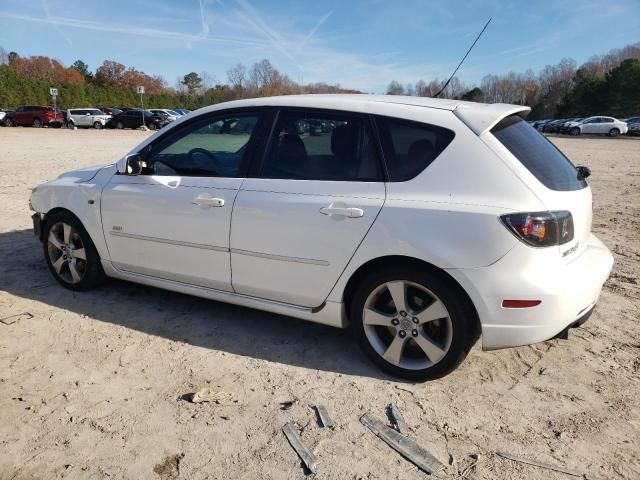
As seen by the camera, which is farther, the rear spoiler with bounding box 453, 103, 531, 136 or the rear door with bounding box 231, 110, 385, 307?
the rear door with bounding box 231, 110, 385, 307

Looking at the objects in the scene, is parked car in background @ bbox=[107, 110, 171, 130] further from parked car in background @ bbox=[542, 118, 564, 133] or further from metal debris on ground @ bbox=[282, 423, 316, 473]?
metal debris on ground @ bbox=[282, 423, 316, 473]

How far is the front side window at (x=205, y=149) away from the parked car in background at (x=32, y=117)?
42.7 meters

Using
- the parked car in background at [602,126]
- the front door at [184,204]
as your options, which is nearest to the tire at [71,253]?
the front door at [184,204]

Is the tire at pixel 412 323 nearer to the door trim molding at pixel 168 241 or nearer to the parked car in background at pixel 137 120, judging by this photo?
the door trim molding at pixel 168 241

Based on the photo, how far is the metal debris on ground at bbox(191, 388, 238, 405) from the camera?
2.94 meters

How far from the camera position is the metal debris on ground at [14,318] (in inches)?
155

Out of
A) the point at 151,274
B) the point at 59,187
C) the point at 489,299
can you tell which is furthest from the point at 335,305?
the point at 59,187

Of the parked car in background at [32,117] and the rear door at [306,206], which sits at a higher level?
the rear door at [306,206]

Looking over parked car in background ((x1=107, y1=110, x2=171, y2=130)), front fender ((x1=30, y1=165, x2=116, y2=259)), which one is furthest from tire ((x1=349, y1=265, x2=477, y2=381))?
parked car in background ((x1=107, y1=110, x2=171, y2=130))

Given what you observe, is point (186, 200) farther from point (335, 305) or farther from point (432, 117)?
point (432, 117)

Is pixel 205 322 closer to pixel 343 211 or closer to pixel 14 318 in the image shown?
pixel 14 318

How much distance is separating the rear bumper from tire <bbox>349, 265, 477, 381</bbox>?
0.40 feet

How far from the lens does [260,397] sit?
118 inches

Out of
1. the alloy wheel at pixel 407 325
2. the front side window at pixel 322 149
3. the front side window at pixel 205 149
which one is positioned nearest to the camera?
the alloy wheel at pixel 407 325
